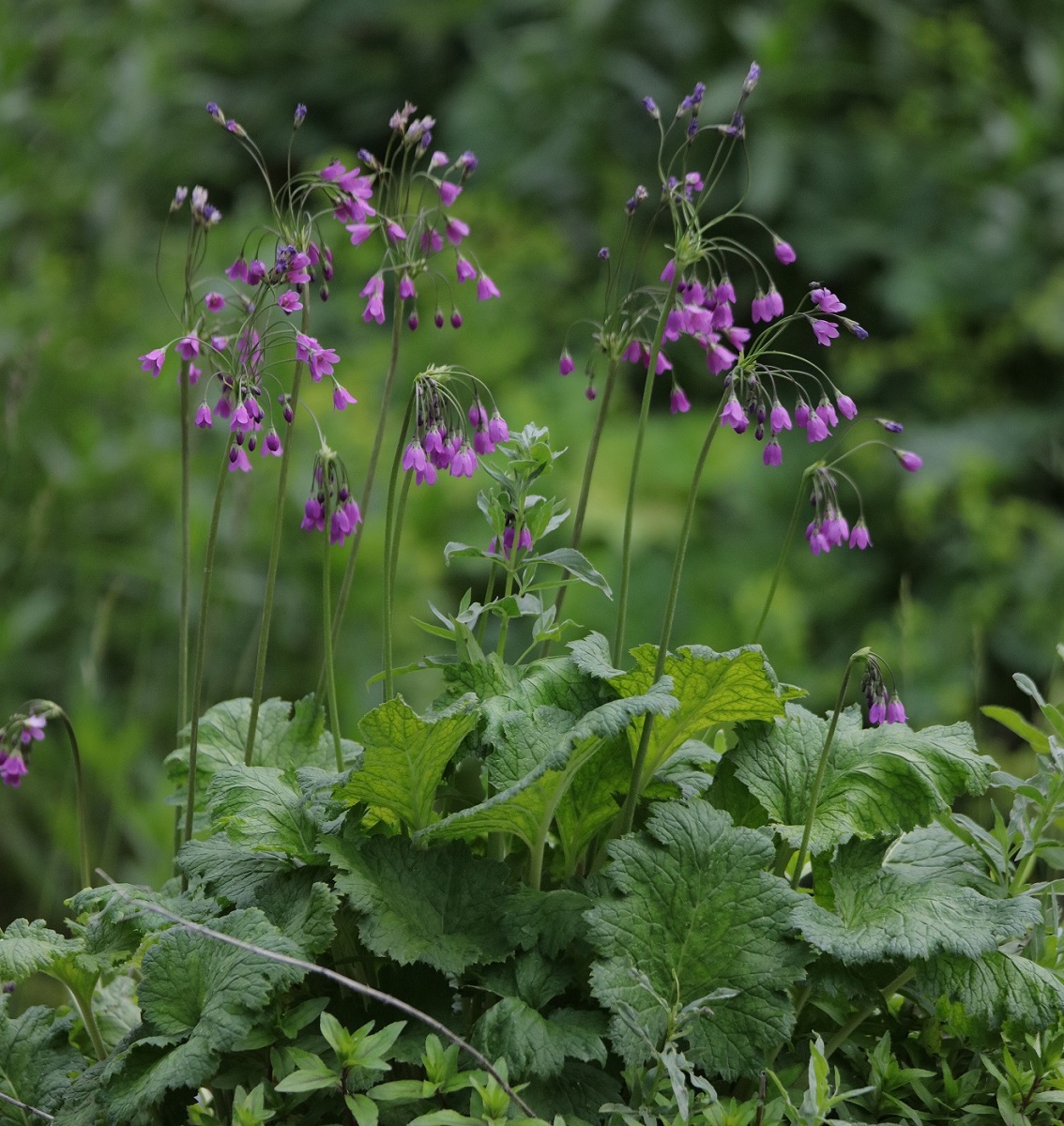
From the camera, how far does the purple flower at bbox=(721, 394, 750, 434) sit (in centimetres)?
150

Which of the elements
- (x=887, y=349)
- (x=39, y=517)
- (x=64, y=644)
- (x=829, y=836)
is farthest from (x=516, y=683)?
(x=887, y=349)

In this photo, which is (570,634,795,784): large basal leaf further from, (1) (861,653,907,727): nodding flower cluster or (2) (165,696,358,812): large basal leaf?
(2) (165,696,358,812): large basal leaf

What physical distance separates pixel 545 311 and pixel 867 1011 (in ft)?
14.2

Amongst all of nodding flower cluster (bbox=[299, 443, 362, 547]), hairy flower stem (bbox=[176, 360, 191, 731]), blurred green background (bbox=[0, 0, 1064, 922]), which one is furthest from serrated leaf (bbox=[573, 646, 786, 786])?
blurred green background (bbox=[0, 0, 1064, 922])

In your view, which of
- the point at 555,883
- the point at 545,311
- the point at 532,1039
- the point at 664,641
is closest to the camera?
the point at 532,1039

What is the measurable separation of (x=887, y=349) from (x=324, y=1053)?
458 cm

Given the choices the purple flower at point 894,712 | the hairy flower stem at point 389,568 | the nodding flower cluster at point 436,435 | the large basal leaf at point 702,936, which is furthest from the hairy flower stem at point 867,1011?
the nodding flower cluster at point 436,435

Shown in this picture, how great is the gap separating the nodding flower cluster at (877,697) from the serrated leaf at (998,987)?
27 centimetres

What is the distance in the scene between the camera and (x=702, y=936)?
59.7 inches

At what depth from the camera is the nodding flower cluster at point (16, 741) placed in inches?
62.3

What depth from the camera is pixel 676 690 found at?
1.56 m

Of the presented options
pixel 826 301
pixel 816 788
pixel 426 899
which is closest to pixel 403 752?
pixel 426 899

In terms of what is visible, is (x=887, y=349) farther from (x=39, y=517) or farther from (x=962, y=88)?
(x=39, y=517)

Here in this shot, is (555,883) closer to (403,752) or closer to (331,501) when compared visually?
(403,752)
